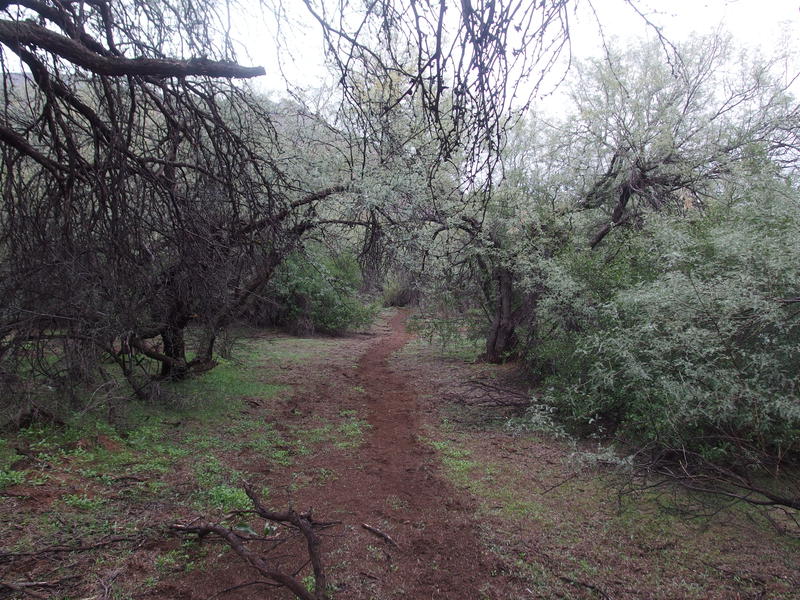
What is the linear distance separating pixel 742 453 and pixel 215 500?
541 centimetres

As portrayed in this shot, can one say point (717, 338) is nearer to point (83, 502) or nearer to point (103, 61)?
point (103, 61)

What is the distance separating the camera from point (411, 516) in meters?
5.23

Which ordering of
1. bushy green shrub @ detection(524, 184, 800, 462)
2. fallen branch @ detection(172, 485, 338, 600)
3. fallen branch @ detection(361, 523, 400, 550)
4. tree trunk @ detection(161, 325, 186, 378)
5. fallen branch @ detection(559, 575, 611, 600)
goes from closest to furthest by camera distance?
1. fallen branch @ detection(172, 485, 338, 600)
2. fallen branch @ detection(559, 575, 611, 600)
3. fallen branch @ detection(361, 523, 400, 550)
4. bushy green shrub @ detection(524, 184, 800, 462)
5. tree trunk @ detection(161, 325, 186, 378)

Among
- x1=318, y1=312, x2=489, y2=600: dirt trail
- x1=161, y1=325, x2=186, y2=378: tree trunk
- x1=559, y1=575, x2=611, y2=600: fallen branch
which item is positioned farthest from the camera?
x1=161, y1=325, x2=186, y2=378: tree trunk

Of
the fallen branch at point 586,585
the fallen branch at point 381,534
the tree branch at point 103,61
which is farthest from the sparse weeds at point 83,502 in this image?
the fallen branch at point 586,585

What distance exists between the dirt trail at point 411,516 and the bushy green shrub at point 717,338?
7.67 feet

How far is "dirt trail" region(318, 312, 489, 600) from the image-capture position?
4.07 meters

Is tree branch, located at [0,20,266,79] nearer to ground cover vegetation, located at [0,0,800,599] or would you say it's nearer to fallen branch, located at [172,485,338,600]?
ground cover vegetation, located at [0,0,800,599]

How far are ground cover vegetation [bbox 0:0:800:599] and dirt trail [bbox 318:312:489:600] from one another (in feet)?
1.72

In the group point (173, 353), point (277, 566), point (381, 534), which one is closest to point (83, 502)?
point (277, 566)

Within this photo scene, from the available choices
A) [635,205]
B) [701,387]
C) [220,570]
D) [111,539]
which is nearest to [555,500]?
[701,387]

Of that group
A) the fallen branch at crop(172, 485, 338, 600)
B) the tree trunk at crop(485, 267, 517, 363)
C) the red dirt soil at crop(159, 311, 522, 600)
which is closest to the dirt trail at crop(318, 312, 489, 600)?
the red dirt soil at crop(159, 311, 522, 600)

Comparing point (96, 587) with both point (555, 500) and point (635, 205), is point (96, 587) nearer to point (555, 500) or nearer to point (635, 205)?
point (555, 500)

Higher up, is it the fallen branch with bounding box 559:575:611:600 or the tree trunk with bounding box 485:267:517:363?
the tree trunk with bounding box 485:267:517:363
